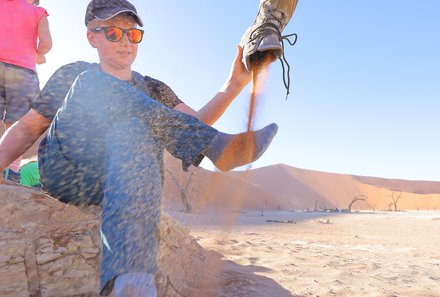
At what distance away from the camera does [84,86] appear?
3.80 feet

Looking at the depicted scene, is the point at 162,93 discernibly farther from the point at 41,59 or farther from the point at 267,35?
the point at 41,59

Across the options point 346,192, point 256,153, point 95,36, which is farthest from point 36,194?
point 346,192

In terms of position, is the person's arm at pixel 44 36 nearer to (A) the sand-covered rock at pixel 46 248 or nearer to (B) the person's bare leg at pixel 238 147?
(A) the sand-covered rock at pixel 46 248

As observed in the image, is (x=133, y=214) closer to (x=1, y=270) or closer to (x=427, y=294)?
(x=1, y=270)

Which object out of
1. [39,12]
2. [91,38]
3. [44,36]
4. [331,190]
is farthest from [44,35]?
[331,190]

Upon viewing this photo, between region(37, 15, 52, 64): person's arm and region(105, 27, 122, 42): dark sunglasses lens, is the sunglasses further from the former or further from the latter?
region(37, 15, 52, 64): person's arm

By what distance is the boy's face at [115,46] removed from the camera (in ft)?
5.34

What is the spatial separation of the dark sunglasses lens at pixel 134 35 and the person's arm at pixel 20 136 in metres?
0.54

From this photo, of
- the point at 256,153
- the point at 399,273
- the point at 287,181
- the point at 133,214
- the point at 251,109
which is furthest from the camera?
the point at 287,181


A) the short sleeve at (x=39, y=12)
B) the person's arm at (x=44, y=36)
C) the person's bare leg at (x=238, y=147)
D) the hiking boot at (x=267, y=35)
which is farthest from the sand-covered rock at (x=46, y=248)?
the short sleeve at (x=39, y=12)

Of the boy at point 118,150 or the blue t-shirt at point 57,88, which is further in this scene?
the blue t-shirt at point 57,88

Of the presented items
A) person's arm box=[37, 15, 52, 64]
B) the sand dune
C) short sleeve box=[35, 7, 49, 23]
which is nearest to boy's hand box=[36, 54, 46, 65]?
person's arm box=[37, 15, 52, 64]

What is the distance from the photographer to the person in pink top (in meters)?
2.38

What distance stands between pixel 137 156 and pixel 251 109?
985 millimetres
